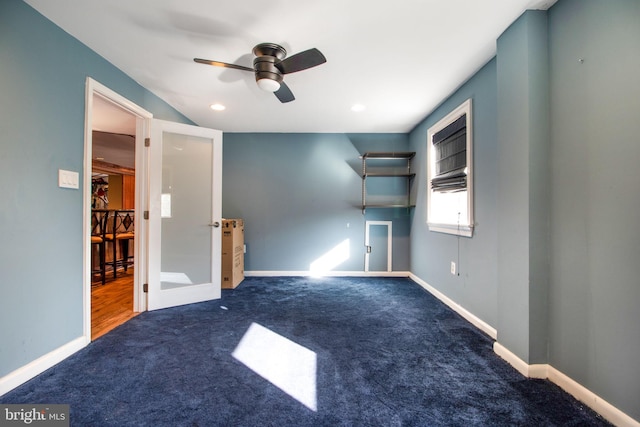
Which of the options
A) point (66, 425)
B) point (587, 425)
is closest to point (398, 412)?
point (587, 425)

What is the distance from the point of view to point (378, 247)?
408 centimetres

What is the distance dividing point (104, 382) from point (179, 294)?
4.40 feet

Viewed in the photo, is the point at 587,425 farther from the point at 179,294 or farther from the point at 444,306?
the point at 179,294

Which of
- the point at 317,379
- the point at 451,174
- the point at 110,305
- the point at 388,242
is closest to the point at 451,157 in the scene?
the point at 451,174

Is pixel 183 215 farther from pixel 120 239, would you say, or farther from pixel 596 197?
pixel 596 197

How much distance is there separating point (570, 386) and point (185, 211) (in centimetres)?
343

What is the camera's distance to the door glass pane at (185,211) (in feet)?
9.18

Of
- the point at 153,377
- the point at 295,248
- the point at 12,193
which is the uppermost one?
the point at 12,193

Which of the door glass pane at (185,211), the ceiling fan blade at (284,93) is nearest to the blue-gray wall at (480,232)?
the ceiling fan blade at (284,93)

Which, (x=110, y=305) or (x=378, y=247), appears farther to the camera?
(x=378, y=247)

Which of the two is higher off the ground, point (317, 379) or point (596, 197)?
point (596, 197)

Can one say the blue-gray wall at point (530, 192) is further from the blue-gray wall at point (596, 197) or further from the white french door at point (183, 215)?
the white french door at point (183, 215)

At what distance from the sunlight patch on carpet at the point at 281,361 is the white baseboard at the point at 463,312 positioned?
58.5 inches

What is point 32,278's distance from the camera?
1596mm
